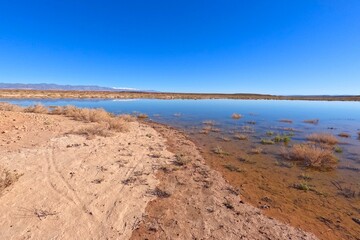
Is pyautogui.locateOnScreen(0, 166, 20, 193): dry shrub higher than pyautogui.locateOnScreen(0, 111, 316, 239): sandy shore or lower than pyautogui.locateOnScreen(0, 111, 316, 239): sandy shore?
higher

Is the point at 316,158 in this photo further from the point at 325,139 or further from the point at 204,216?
the point at 204,216

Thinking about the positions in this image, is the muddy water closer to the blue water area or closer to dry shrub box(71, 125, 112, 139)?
dry shrub box(71, 125, 112, 139)

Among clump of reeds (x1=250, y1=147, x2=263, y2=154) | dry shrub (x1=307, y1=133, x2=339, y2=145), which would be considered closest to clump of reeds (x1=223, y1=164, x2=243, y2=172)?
clump of reeds (x1=250, y1=147, x2=263, y2=154)

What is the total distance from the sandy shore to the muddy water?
0.61 meters

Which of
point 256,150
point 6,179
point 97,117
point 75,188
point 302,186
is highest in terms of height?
point 6,179

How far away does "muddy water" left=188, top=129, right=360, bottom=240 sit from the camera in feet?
18.4

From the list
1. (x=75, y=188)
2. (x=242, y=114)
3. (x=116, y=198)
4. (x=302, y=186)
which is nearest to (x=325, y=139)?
(x=302, y=186)

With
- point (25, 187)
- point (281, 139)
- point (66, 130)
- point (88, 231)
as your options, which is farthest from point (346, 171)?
point (66, 130)

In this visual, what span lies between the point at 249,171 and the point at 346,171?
414cm

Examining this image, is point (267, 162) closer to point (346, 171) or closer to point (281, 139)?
point (346, 171)

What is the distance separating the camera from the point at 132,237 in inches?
178

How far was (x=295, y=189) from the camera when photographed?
24.8 ft

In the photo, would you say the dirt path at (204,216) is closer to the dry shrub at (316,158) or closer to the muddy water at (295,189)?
the muddy water at (295,189)

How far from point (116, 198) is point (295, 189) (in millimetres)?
5651
